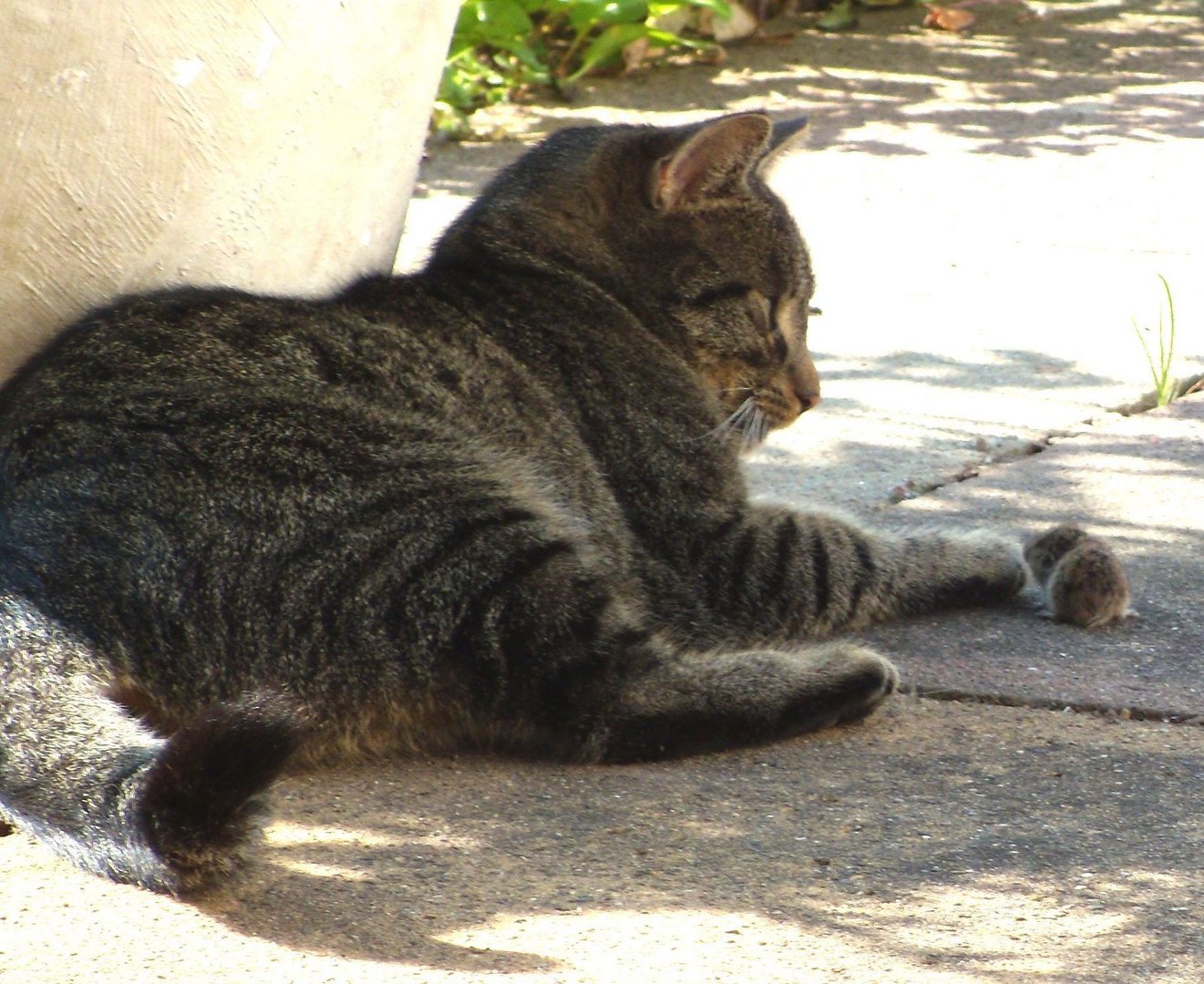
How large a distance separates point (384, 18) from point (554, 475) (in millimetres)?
1190

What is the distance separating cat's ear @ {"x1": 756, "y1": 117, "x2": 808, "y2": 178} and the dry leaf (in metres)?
6.46

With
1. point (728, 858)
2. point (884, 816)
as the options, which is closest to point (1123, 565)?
point (884, 816)

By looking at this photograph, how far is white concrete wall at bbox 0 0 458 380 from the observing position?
329cm

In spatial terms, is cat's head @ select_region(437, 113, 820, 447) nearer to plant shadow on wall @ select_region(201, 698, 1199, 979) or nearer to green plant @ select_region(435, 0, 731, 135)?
plant shadow on wall @ select_region(201, 698, 1199, 979)

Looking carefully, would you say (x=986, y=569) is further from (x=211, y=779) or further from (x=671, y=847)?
(x=211, y=779)

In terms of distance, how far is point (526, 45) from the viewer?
9.32 meters

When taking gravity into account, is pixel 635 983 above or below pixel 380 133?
below

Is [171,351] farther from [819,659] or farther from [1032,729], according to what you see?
[1032,729]

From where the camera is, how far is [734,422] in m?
3.95

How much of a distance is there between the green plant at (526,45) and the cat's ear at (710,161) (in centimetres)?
489

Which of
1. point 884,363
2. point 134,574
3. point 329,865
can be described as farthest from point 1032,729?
point 884,363

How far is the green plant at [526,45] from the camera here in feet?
29.1

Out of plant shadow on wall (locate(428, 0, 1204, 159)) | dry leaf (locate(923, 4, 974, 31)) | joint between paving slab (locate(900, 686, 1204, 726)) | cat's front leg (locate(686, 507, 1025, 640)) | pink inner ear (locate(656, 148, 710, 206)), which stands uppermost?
pink inner ear (locate(656, 148, 710, 206))

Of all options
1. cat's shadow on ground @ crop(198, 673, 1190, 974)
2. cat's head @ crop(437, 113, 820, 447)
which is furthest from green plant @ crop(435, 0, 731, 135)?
cat's shadow on ground @ crop(198, 673, 1190, 974)
